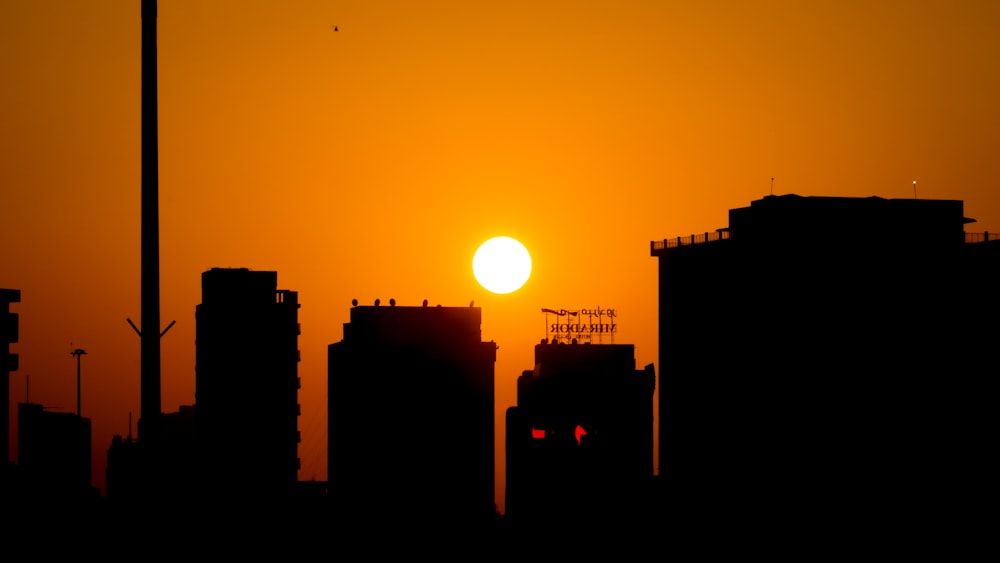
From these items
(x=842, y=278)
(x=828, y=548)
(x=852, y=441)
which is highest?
(x=842, y=278)

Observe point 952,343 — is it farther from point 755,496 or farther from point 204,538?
point 204,538

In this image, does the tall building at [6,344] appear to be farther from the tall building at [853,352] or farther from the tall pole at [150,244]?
the tall building at [853,352]

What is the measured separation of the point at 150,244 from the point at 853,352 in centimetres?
16787

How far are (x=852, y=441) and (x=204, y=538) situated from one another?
156790 millimetres

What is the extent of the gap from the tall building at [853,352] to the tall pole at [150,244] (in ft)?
512

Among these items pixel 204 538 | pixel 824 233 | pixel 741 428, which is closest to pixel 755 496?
pixel 741 428

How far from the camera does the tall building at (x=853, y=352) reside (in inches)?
6545

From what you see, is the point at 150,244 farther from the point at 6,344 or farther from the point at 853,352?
the point at 853,352

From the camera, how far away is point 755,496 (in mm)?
179625

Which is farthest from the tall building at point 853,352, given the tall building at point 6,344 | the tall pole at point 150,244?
the tall pole at point 150,244

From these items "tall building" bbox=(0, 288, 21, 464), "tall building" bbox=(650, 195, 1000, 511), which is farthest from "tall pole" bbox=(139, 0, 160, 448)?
"tall building" bbox=(650, 195, 1000, 511)

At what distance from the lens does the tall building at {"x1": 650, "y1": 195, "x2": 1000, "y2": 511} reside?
166m

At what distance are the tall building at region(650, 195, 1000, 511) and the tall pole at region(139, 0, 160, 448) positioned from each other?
512ft

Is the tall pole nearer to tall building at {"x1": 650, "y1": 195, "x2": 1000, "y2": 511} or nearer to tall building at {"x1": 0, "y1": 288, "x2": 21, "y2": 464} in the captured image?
tall building at {"x1": 0, "y1": 288, "x2": 21, "y2": 464}
